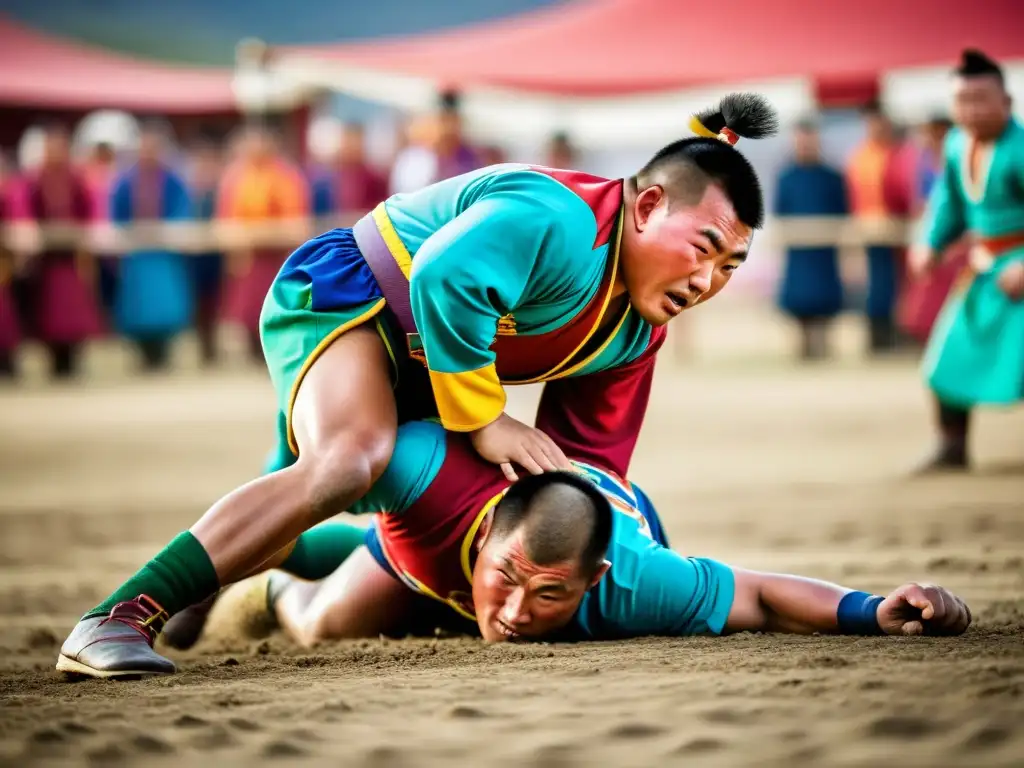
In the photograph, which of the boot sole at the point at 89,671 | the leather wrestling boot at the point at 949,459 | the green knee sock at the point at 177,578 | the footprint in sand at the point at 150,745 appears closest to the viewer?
the footprint in sand at the point at 150,745

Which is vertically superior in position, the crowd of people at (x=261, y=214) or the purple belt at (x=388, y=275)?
the crowd of people at (x=261, y=214)

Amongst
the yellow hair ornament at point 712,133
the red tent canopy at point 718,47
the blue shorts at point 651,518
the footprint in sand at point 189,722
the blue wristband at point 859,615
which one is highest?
the red tent canopy at point 718,47

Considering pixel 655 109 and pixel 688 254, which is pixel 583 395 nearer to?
pixel 688 254

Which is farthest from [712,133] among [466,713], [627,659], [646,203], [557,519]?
[466,713]

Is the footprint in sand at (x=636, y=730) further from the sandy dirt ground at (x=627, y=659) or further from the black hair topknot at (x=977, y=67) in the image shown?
the black hair topknot at (x=977, y=67)

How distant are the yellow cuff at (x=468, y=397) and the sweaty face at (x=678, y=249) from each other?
1.00 ft

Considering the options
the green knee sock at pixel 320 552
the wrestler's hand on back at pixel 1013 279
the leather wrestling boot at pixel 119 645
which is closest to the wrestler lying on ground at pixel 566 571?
the green knee sock at pixel 320 552

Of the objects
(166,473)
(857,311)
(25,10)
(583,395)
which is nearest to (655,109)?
(857,311)

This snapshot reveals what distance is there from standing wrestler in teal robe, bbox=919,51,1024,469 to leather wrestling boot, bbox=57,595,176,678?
3.09 meters

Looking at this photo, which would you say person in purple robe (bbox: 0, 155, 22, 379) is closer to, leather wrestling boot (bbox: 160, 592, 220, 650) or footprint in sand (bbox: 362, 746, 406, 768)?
leather wrestling boot (bbox: 160, 592, 220, 650)

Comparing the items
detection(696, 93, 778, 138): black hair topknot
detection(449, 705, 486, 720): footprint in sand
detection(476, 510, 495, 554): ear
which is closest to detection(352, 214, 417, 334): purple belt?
detection(476, 510, 495, 554): ear

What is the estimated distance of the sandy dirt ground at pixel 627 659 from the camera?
5.11 ft

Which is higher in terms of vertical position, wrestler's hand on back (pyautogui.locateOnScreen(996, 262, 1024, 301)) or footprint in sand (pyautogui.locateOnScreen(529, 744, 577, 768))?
wrestler's hand on back (pyautogui.locateOnScreen(996, 262, 1024, 301))

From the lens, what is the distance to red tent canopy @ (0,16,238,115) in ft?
38.7
